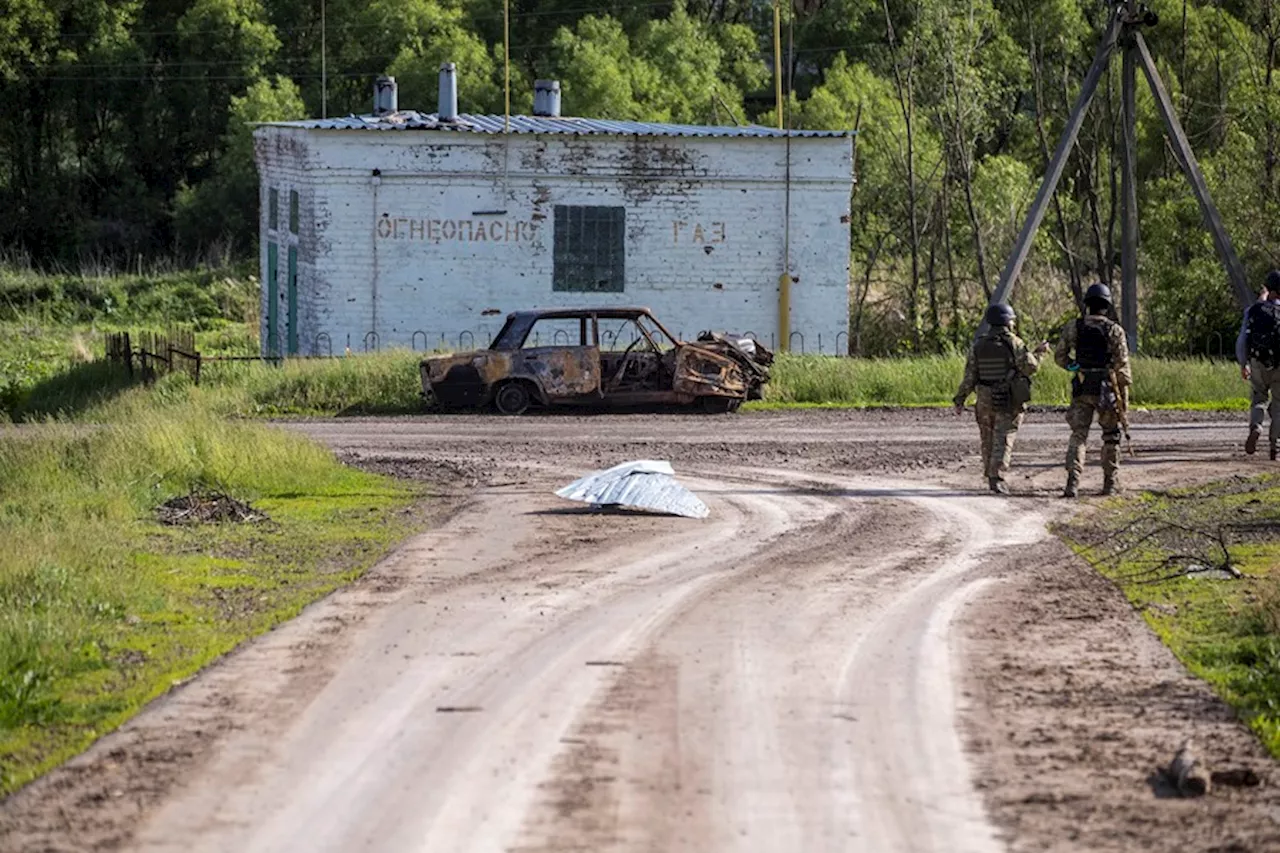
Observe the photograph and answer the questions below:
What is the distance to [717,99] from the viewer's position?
5169 centimetres

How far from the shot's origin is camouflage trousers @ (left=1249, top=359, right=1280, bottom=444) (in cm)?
2102

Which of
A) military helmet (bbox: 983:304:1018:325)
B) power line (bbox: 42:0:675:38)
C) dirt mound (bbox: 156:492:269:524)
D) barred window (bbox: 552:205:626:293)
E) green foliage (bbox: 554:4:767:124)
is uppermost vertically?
power line (bbox: 42:0:675:38)

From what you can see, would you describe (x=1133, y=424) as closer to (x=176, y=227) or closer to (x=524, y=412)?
(x=524, y=412)

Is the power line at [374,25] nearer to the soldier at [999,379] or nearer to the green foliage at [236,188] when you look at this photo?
the green foliage at [236,188]

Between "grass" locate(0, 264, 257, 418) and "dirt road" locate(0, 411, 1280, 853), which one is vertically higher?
"grass" locate(0, 264, 257, 418)

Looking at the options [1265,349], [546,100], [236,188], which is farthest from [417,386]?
[236,188]

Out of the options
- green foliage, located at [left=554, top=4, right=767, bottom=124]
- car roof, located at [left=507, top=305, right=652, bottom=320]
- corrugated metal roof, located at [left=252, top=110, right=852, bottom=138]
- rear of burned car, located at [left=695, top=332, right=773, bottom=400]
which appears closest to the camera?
car roof, located at [left=507, top=305, right=652, bottom=320]

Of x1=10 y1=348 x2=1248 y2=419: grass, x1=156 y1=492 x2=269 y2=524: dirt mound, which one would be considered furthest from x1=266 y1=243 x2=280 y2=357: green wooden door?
x1=156 y1=492 x2=269 y2=524: dirt mound

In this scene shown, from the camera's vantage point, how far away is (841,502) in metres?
18.1

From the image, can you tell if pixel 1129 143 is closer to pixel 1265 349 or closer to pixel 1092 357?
pixel 1265 349

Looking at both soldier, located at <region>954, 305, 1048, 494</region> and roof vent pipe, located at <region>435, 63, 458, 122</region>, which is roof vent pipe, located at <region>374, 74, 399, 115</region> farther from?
soldier, located at <region>954, 305, 1048, 494</region>

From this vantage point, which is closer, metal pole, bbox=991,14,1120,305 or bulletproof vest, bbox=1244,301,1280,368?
bulletproof vest, bbox=1244,301,1280,368

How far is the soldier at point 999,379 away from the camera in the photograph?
722 inches

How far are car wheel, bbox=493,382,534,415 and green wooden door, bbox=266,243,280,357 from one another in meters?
11.2
